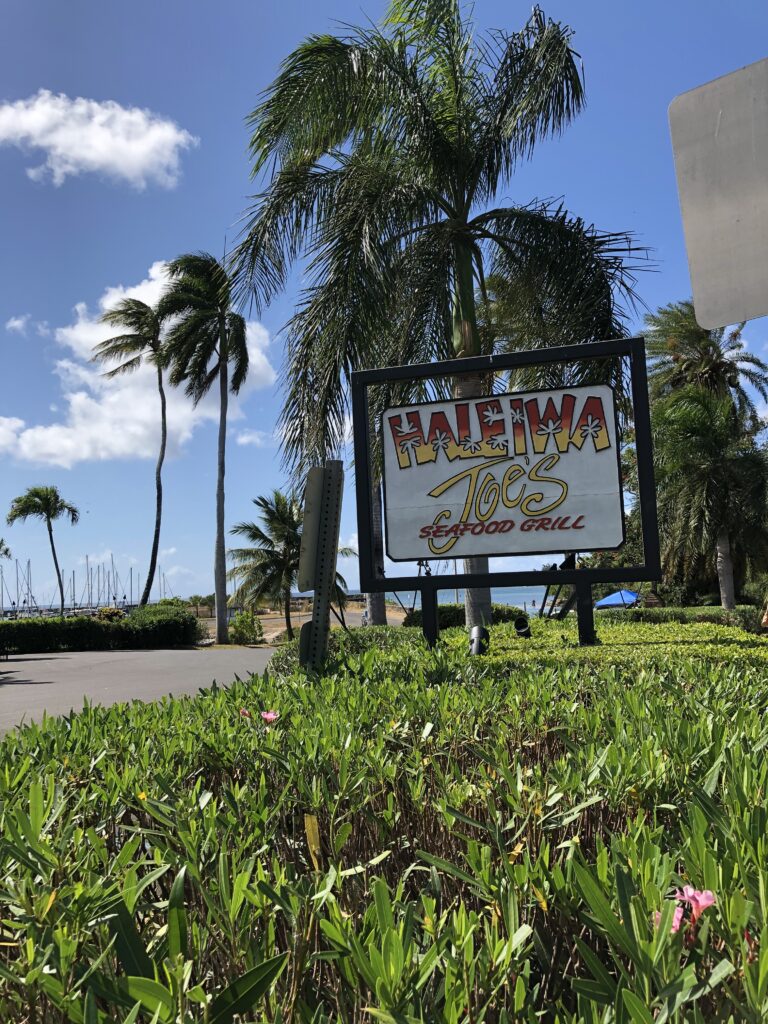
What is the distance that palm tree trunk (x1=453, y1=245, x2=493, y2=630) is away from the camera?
10.7 m

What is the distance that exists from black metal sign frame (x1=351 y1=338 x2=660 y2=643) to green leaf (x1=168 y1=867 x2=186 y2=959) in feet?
18.5

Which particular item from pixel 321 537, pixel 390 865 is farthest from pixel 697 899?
pixel 321 537

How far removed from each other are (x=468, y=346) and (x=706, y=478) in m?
18.2

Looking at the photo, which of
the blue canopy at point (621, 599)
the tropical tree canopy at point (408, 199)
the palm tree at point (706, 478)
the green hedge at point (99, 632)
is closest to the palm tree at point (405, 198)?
the tropical tree canopy at point (408, 199)

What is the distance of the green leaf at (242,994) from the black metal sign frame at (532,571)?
18.9 feet

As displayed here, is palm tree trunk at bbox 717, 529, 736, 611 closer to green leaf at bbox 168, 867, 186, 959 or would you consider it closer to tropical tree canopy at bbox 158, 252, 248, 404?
tropical tree canopy at bbox 158, 252, 248, 404

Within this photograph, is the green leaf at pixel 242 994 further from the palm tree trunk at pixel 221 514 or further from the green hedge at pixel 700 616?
the palm tree trunk at pixel 221 514

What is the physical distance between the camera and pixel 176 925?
45.4 inches

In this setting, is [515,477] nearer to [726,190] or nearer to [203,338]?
[726,190]

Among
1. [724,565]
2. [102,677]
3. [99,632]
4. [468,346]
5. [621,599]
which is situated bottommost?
[102,677]

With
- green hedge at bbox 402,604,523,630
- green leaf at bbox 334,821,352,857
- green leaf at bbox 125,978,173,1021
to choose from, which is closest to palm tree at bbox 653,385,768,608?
green hedge at bbox 402,604,523,630

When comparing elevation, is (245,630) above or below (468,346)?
below

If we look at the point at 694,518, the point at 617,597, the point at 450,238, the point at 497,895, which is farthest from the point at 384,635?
the point at 617,597

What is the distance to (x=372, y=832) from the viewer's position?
76.2 inches
